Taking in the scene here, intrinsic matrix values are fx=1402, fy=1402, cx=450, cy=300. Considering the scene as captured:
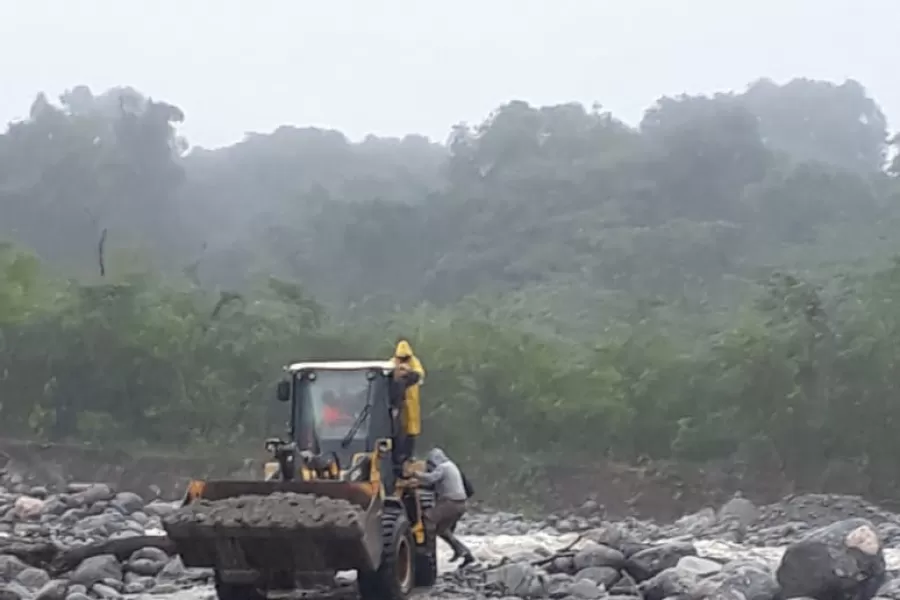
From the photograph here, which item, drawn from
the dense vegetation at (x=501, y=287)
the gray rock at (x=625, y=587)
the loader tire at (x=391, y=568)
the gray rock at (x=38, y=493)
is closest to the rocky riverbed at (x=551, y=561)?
the gray rock at (x=625, y=587)

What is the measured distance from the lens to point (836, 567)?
10.7m

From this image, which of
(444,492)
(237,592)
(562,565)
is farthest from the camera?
(562,565)

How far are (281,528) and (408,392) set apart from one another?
7.38 feet

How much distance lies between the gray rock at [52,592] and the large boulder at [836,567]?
5973 mm

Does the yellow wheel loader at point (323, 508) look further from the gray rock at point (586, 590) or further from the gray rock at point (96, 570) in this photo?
the gray rock at point (96, 570)

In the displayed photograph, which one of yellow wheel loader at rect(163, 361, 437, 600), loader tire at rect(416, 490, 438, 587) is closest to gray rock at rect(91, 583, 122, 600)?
yellow wheel loader at rect(163, 361, 437, 600)

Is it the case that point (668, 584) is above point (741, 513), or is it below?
above

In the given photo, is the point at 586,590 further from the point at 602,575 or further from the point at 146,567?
the point at 146,567

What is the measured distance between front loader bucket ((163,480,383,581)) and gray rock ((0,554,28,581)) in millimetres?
3277

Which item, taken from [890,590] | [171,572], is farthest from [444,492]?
[890,590]

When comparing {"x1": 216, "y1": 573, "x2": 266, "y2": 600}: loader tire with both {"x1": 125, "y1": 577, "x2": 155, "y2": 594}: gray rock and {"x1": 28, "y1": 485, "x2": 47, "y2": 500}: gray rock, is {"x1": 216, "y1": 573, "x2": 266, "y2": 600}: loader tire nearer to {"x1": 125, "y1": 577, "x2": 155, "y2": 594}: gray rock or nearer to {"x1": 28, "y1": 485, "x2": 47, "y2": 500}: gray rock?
{"x1": 125, "y1": 577, "x2": 155, "y2": 594}: gray rock

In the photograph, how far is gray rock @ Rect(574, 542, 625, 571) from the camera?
13.3 meters

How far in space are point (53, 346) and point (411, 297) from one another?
20.9 m

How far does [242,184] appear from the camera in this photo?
8050 centimetres
